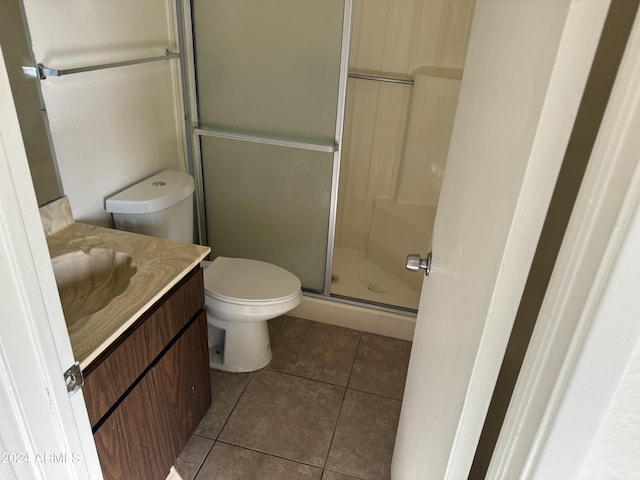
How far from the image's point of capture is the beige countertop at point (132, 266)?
→ 3.76 ft

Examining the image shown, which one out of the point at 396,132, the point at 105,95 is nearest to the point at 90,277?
the point at 105,95

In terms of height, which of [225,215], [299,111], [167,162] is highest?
[299,111]

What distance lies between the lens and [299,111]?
2.15 m

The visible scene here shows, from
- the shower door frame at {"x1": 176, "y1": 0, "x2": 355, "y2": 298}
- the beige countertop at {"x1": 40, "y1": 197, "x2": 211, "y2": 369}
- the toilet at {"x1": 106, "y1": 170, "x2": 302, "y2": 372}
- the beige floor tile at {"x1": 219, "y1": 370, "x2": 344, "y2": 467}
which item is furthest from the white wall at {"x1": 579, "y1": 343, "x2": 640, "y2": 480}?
the shower door frame at {"x1": 176, "y1": 0, "x2": 355, "y2": 298}

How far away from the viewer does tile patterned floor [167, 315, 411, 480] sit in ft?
5.73

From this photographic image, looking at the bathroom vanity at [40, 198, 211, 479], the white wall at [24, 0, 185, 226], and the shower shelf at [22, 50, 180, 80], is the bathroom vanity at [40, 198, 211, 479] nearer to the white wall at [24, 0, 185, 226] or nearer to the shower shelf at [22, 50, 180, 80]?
the white wall at [24, 0, 185, 226]

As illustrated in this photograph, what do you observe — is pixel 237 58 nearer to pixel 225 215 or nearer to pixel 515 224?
pixel 225 215

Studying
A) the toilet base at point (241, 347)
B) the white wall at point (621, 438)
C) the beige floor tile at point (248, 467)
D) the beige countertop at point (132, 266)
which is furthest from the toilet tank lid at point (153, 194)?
the white wall at point (621, 438)

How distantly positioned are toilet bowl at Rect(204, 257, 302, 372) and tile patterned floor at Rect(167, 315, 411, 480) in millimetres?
80

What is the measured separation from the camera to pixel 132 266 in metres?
1.46

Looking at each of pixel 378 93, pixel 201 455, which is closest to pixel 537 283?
pixel 201 455

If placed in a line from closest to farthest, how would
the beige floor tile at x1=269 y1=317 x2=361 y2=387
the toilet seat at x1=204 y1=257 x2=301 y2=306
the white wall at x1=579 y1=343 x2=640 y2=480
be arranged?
the white wall at x1=579 y1=343 x2=640 y2=480, the toilet seat at x1=204 y1=257 x2=301 y2=306, the beige floor tile at x1=269 y1=317 x2=361 y2=387

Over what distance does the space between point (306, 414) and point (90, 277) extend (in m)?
1.04

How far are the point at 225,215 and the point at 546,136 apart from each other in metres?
2.13
